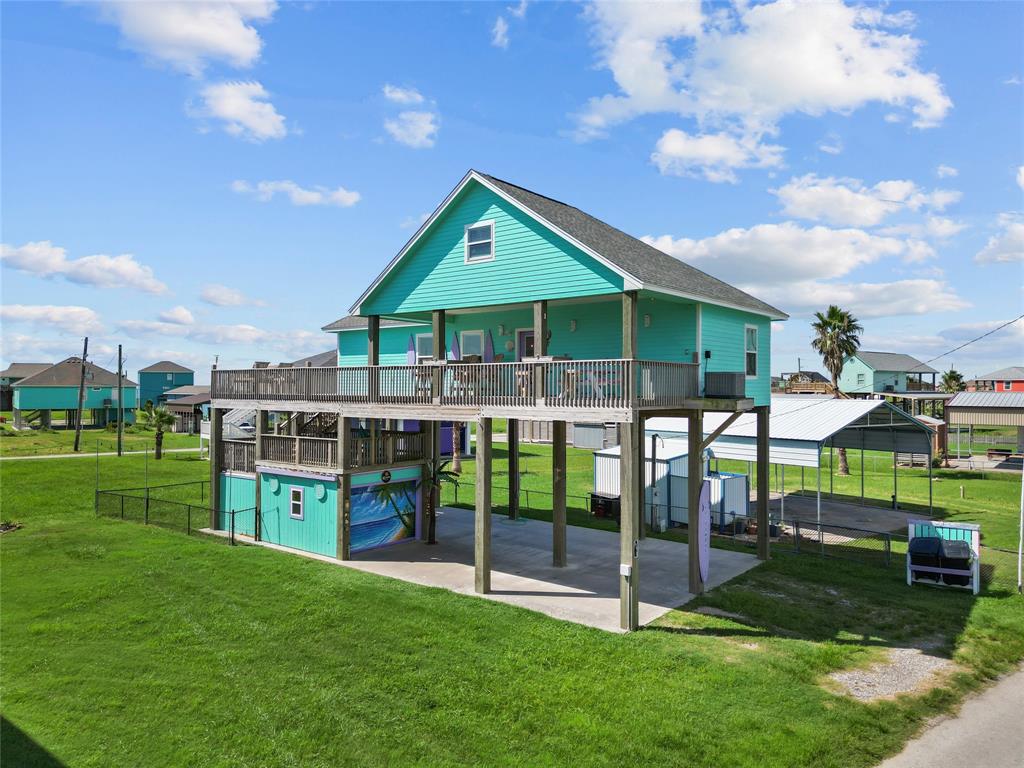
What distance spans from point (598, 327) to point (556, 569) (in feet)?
21.8

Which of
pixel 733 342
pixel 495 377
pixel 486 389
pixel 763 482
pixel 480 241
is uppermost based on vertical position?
pixel 480 241

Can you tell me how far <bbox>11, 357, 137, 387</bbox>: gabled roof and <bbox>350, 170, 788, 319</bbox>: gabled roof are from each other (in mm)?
61752

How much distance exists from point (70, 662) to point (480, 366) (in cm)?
982

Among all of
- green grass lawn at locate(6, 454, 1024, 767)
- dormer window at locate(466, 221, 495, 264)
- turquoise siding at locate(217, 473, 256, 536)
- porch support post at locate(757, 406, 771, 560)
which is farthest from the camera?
turquoise siding at locate(217, 473, 256, 536)

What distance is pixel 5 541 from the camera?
19.7 meters

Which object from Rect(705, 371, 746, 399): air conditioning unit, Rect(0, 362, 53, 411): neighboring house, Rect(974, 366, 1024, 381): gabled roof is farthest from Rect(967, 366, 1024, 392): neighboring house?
Rect(0, 362, 53, 411): neighboring house

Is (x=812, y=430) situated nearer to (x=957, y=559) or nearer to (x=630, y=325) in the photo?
(x=957, y=559)

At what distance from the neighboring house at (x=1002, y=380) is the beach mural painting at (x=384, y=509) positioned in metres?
72.6

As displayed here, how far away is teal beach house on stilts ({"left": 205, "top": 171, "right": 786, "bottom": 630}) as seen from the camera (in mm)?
14953

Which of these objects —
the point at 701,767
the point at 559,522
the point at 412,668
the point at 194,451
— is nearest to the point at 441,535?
the point at 559,522

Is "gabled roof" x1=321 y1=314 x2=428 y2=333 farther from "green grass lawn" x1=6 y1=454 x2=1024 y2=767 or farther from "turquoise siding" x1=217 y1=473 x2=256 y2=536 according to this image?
"green grass lawn" x1=6 y1=454 x2=1024 y2=767

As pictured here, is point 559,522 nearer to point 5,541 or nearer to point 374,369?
point 374,369

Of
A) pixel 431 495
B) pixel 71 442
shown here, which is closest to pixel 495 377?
pixel 431 495

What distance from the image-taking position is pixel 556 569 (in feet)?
59.1
